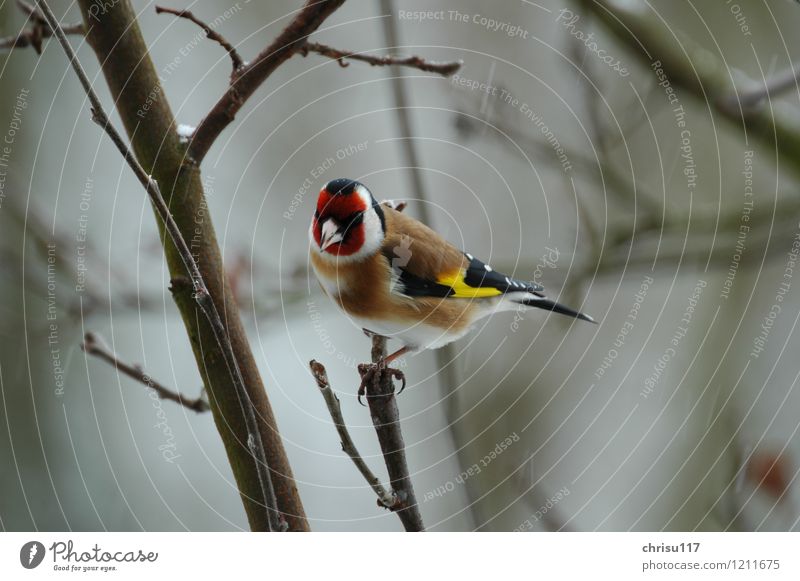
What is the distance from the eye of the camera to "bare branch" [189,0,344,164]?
2.19 feet

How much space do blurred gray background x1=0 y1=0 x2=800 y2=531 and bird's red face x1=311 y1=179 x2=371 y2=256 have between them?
41 mm

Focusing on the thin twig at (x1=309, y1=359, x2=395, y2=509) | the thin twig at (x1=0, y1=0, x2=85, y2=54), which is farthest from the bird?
the thin twig at (x1=0, y1=0, x2=85, y2=54)

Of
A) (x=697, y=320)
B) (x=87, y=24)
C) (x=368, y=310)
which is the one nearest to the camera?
(x=87, y=24)

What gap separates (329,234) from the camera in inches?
29.6

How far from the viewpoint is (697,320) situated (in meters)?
0.91

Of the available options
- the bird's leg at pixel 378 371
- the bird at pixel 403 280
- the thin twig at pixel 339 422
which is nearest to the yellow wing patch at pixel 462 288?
the bird at pixel 403 280

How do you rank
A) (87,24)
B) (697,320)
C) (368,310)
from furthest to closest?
(697,320) → (368,310) → (87,24)

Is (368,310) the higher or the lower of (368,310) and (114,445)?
the higher

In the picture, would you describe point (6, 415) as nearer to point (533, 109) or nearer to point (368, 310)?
point (368, 310)

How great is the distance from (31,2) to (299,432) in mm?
572

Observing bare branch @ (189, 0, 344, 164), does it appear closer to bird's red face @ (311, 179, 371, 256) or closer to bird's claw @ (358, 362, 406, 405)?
bird's red face @ (311, 179, 371, 256)
